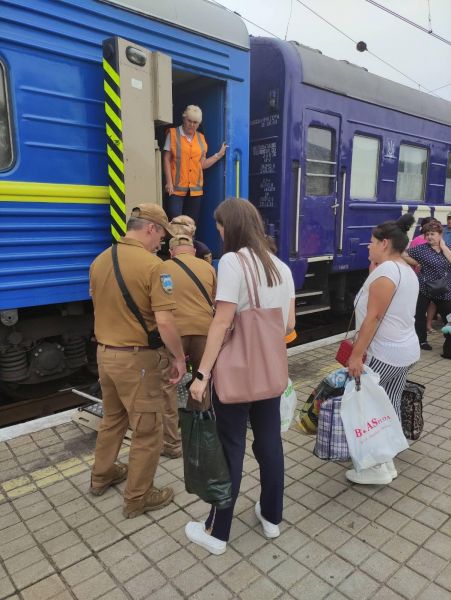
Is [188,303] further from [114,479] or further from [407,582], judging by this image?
[407,582]

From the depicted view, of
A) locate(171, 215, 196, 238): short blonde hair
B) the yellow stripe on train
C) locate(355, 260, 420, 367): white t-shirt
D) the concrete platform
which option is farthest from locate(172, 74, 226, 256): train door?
the concrete platform

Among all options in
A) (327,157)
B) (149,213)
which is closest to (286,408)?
(149,213)

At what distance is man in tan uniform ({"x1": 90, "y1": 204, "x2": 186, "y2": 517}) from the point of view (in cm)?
243

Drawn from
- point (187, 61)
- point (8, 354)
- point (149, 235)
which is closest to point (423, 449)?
point (149, 235)

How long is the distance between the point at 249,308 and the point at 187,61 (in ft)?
9.66

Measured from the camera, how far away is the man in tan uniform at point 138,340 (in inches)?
95.7

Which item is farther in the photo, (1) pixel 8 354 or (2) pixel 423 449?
(1) pixel 8 354

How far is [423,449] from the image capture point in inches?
→ 133

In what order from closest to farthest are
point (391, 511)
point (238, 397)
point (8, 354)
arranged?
1. point (238, 397)
2. point (391, 511)
3. point (8, 354)

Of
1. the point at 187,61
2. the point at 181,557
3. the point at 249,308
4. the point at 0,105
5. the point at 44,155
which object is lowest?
the point at 181,557

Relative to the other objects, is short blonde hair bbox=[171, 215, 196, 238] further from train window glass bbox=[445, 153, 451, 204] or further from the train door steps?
train window glass bbox=[445, 153, 451, 204]

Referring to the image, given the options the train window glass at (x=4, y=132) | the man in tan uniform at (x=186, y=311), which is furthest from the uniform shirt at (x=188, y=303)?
the train window glass at (x=4, y=132)

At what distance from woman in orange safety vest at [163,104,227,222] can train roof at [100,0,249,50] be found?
0.67 m

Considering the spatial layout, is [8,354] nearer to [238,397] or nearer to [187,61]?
[238,397]
